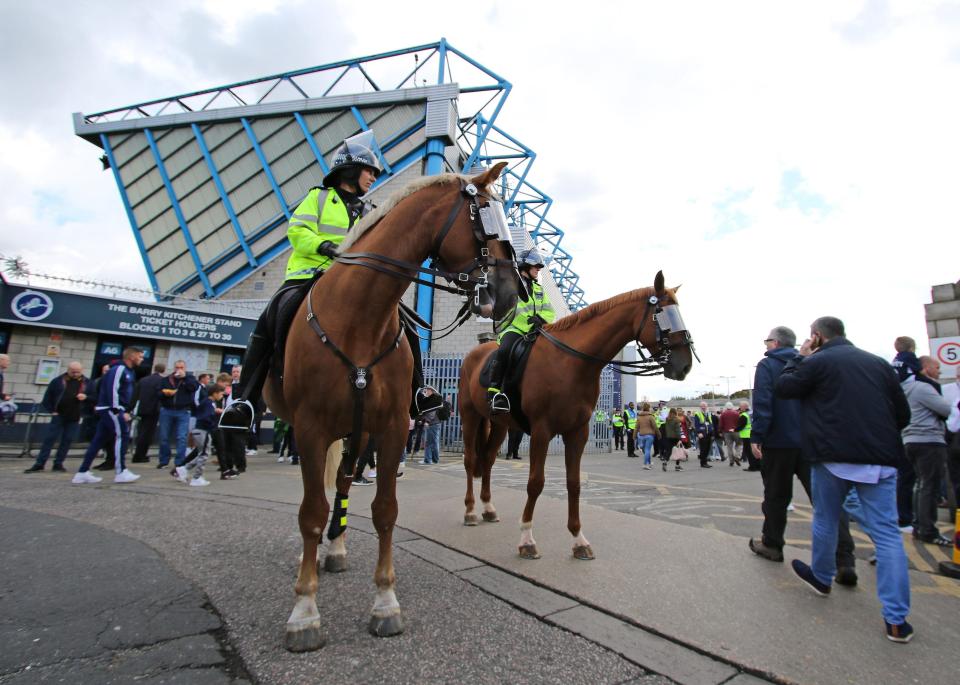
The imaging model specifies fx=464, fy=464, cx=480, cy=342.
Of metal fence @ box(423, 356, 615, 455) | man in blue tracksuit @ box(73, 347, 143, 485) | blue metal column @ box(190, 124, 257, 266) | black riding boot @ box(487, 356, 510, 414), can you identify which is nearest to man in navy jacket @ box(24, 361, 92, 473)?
man in blue tracksuit @ box(73, 347, 143, 485)

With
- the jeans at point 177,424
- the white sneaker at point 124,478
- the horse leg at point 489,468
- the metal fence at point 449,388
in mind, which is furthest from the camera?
the metal fence at point 449,388

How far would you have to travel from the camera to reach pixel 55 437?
8797 millimetres

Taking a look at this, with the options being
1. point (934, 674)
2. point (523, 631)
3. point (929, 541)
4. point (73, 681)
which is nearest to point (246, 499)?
point (73, 681)

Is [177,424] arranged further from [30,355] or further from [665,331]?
[665,331]

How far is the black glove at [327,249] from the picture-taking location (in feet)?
9.98

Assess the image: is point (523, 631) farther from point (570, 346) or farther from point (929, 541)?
point (929, 541)

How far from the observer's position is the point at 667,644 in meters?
2.50

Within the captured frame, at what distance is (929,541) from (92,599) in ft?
26.4

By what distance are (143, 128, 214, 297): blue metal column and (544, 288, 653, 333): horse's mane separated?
24.9 m

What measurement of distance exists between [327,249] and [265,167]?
24.7 meters

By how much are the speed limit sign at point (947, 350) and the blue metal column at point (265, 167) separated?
24.2 meters

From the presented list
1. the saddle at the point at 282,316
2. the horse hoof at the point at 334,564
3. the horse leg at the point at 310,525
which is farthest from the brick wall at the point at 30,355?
the horse leg at the point at 310,525

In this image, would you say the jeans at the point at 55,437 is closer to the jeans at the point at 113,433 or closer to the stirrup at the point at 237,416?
the jeans at the point at 113,433

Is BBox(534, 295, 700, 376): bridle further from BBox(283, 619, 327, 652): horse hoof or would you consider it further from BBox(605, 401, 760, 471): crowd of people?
BBox(605, 401, 760, 471): crowd of people
